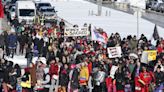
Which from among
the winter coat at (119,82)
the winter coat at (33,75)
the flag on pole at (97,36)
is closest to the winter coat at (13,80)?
the winter coat at (33,75)

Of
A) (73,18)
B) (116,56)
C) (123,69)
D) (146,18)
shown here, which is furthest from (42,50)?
(146,18)

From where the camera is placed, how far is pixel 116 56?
18.8 metres

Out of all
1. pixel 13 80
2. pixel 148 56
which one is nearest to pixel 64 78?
pixel 13 80

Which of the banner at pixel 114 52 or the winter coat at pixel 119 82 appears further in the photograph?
the banner at pixel 114 52

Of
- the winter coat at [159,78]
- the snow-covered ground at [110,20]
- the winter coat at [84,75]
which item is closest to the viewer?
the winter coat at [159,78]

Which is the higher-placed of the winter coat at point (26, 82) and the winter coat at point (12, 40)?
the winter coat at point (26, 82)

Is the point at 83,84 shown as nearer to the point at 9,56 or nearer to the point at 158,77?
the point at 158,77

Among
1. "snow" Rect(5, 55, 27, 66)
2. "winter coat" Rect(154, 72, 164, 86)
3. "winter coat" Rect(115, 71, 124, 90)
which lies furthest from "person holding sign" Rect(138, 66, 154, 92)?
"snow" Rect(5, 55, 27, 66)

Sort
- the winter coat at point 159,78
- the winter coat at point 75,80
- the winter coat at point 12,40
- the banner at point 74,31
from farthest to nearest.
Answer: the winter coat at point 12,40
the banner at point 74,31
the winter coat at point 75,80
the winter coat at point 159,78

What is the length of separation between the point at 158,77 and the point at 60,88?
9.26 feet

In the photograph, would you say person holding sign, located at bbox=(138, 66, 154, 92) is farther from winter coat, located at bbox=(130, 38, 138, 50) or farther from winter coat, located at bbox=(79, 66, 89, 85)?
winter coat, located at bbox=(130, 38, 138, 50)

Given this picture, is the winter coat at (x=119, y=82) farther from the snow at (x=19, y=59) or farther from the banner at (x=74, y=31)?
the snow at (x=19, y=59)

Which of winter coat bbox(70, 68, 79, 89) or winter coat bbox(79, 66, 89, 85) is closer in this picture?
winter coat bbox(70, 68, 79, 89)

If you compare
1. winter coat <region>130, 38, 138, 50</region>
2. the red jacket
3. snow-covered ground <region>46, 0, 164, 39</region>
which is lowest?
snow-covered ground <region>46, 0, 164, 39</region>
